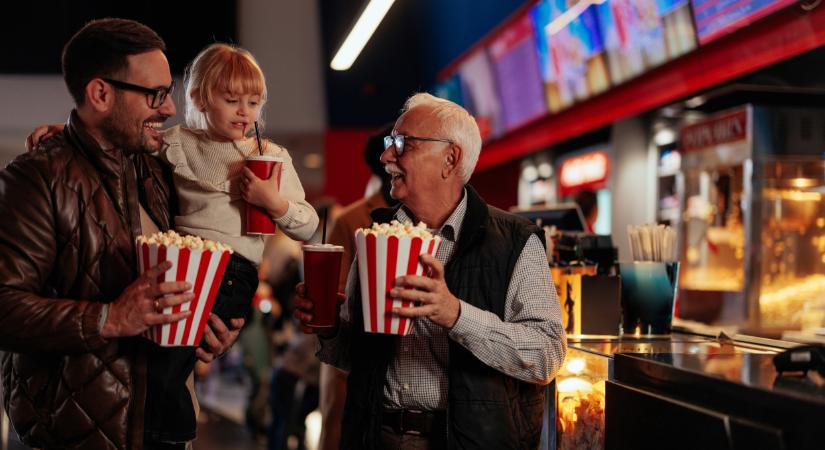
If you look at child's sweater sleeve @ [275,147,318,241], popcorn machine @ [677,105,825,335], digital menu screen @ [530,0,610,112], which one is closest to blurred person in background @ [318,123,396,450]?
child's sweater sleeve @ [275,147,318,241]

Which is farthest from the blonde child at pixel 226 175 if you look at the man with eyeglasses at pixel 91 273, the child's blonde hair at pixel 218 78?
the man with eyeglasses at pixel 91 273

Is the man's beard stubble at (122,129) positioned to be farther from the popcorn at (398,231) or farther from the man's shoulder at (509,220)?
the man's shoulder at (509,220)

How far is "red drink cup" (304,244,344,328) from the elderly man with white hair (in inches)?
1.2

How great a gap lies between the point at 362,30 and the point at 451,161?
1.53m

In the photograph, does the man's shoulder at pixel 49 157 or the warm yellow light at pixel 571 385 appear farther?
the warm yellow light at pixel 571 385

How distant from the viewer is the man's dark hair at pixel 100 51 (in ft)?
6.77

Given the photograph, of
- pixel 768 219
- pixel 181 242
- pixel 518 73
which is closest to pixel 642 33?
pixel 768 219

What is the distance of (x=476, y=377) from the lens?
6.66ft

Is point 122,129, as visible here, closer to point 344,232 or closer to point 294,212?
point 294,212

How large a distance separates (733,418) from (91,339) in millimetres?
1326

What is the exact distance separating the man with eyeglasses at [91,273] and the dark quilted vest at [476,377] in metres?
0.41

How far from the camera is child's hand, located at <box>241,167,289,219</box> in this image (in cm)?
218

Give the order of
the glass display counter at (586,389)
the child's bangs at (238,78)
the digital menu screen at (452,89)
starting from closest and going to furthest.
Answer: the glass display counter at (586,389)
the child's bangs at (238,78)
the digital menu screen at (452,89)

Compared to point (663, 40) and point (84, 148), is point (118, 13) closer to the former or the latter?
point (663, 40)
